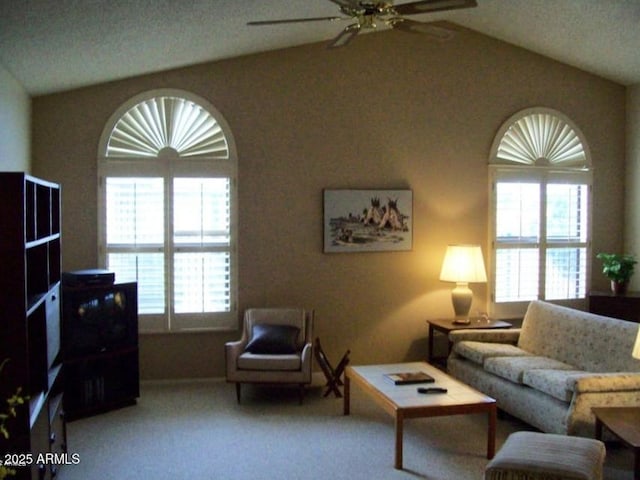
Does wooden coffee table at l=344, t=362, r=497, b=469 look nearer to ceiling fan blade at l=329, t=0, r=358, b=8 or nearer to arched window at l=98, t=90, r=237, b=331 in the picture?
arched window at l=98, t=90, r=237, b=331

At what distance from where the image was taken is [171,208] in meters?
6.06

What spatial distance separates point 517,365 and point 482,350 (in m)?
0.52

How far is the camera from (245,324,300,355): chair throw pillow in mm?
5645

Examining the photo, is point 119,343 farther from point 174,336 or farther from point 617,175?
point 617,175

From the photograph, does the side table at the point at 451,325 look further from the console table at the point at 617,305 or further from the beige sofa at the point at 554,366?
the console table at the point at 617,305

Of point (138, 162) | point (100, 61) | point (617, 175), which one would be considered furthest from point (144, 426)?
point (617, 175)

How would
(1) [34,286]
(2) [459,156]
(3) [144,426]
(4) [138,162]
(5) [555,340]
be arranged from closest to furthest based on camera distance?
1. (1) [34,286]
2. (3) [144,426]
3. (5) [555,340]
4. (4) [138,162]
5. (2) [459,156]

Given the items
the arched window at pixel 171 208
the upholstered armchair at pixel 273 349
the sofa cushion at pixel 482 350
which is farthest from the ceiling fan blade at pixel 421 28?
the upholstered armchair at pixel 273 349

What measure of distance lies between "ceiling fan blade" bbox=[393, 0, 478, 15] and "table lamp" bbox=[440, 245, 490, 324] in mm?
3138

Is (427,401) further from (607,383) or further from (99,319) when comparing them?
(99,319)

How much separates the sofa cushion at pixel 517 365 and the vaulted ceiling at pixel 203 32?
296cm

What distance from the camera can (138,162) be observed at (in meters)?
6.00

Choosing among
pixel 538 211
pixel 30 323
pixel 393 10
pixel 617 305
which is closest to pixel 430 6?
pixel 393 10

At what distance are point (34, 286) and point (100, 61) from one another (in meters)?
2.12
